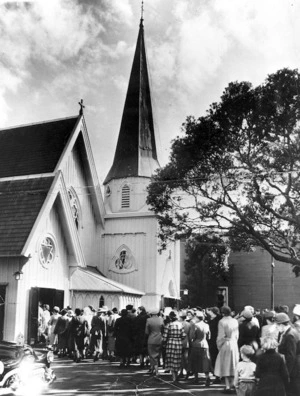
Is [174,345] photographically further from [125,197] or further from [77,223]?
[125,197]

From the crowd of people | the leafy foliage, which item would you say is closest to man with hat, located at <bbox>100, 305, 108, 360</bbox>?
the crowd of people

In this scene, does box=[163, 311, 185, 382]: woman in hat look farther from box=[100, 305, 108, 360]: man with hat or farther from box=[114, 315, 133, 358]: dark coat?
box=[100, 305, 108, 360]: man with hat

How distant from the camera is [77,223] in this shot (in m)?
26.7

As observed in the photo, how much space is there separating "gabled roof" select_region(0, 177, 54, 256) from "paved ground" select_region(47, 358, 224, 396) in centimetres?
518

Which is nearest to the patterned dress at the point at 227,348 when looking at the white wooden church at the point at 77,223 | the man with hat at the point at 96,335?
the man with hat at the point at 96,335

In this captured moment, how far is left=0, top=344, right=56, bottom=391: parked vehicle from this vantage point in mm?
10156

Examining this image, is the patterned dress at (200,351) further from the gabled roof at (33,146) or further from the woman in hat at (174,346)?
the gabled roof at (33,146)

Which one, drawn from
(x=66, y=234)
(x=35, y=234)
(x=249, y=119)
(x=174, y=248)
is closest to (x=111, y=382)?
(x=35, y=234)

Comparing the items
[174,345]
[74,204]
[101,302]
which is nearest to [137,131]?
[74,204]

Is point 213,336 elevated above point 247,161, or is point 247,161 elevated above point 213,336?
point 247,161

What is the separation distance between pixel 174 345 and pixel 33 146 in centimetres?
1540

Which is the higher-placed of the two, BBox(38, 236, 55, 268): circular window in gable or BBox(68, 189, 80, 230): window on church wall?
BBox(68, 189, 80, 230): window on church wall

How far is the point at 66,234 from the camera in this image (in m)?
22.2

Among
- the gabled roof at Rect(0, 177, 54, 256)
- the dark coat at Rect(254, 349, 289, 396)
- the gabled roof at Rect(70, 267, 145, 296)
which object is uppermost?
the gabled roof at Rect(0, 177, 54, 256)
